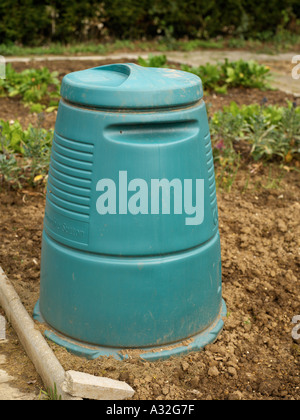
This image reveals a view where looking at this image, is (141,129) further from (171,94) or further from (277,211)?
(277,211)

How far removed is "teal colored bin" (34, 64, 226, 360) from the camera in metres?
2.30

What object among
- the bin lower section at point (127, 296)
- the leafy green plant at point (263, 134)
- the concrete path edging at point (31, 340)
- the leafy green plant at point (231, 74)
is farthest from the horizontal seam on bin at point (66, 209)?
the leafy green plant at point (231, 74)

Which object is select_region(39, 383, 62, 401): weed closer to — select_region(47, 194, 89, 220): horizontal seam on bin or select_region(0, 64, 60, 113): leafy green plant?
select_region(47, 194, 89, 220): horizontal seam on bin

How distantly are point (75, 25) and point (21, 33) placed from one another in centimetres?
99

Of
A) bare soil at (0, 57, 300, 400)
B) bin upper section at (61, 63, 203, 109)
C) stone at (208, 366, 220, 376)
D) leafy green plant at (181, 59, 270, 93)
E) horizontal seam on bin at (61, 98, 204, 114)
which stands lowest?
bare soil at (0, 57, 300, 400)

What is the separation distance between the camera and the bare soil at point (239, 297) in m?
2.46

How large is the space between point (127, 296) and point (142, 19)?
8.31 meters

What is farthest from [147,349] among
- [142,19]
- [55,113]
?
[142,19]

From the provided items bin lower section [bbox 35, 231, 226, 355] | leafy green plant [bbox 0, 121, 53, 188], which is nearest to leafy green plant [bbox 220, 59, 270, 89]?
leafy green plant [bbox 0, 121, 53, 188]

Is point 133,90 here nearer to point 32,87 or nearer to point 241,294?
point 241,294

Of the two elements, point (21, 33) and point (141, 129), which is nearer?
point (141, 129)

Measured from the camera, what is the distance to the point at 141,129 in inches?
91.1

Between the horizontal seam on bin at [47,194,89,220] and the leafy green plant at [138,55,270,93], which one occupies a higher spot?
the horizontal seam on bin at [47,194,89,220]
